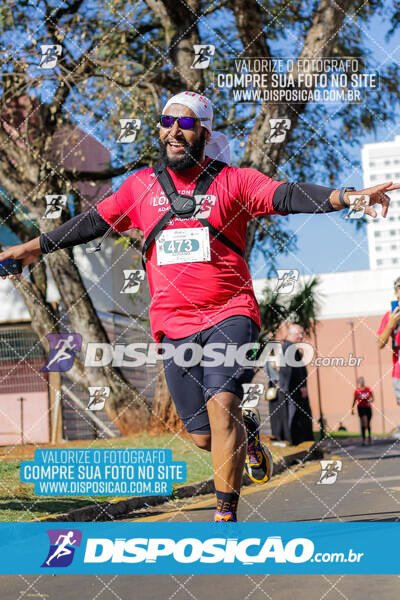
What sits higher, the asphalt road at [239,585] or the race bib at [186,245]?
the race bib at [186,245]

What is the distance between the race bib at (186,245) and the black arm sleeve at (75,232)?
1.81ft

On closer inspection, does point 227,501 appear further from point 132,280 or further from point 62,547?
point 132,280

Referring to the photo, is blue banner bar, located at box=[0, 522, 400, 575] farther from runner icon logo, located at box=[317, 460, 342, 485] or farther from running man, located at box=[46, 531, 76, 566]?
runner icon logo, located at box=[317, 460, 342, 485]

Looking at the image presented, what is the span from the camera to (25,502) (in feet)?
24.0

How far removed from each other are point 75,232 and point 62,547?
66.1 inches

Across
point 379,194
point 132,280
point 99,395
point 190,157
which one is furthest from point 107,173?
point 379,194

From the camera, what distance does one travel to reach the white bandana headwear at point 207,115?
4391 mm

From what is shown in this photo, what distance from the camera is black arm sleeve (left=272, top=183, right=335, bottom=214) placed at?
3.91 m

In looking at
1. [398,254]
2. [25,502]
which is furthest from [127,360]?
[398,254]

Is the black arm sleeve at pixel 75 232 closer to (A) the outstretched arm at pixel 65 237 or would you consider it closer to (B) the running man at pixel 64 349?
(A) the outstretched arm at pixel 65 237

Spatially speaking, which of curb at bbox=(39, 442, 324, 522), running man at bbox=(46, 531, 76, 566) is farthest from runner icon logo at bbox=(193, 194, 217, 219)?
curb at bbox=(39, 442, 324, 522)

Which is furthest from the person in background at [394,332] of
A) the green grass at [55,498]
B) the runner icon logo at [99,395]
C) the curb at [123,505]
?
the runner icon logo at [99,395]

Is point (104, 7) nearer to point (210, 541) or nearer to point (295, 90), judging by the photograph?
point (295, 90)

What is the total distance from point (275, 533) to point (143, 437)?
1056cm
